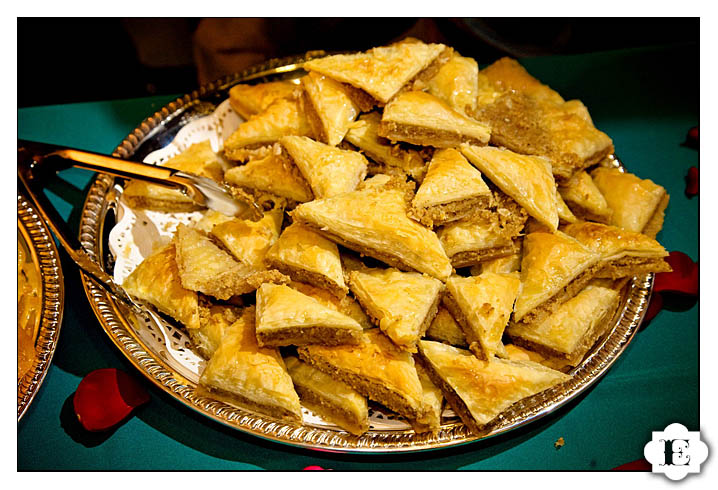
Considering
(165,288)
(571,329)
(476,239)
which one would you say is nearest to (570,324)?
(571,329)

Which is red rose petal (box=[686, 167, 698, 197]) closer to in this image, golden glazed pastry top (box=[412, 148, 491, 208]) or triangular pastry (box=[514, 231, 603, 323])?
triangular pastry (box=[514, 231, 603, 323])

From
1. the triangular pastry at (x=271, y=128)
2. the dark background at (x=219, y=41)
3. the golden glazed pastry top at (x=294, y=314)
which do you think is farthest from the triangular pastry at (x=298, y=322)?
the dark background at (x=219, y=41)

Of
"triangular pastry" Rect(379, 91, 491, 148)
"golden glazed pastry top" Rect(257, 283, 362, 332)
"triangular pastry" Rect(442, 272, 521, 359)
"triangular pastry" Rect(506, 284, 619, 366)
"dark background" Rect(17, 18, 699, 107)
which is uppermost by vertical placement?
"dark background" Rect(17, 18, 699, 107)

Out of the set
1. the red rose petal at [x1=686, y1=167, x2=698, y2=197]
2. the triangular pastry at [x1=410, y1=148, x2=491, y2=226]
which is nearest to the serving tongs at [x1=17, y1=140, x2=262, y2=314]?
the triangular pastry at [x1=410, y1=148, x2=491, y2=226]

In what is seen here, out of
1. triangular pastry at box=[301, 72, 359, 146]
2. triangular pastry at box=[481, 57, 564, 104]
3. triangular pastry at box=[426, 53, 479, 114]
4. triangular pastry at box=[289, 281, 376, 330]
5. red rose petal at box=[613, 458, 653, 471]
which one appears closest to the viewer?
red rose petal at box=[613, 458, 653, 471]

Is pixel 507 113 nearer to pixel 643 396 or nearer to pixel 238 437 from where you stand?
pixel 643 396

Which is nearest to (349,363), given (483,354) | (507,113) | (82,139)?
(483,354)

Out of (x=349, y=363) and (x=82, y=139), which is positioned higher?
(x=82, y=139)
